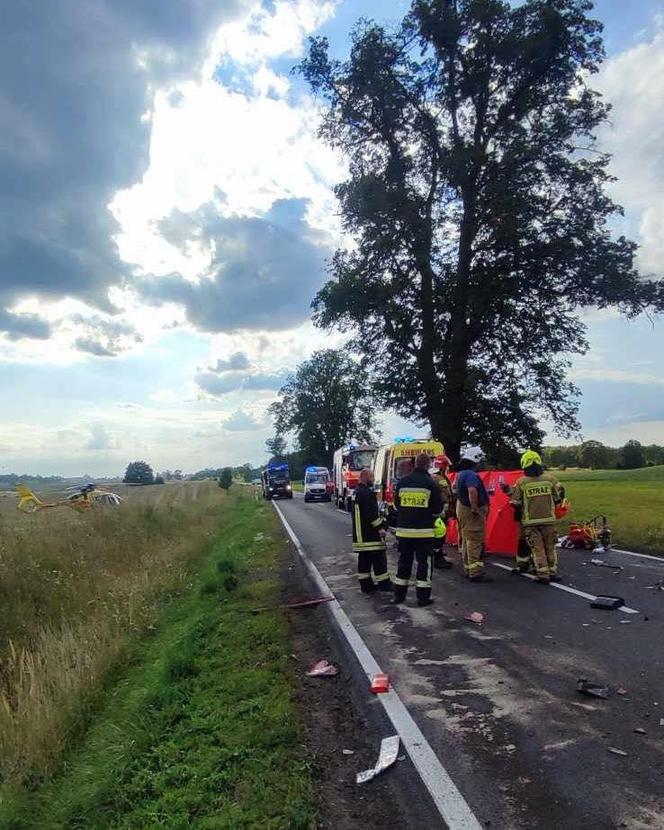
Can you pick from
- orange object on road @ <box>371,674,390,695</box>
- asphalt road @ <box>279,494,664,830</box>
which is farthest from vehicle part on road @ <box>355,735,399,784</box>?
orange object on road @ <box>371,674,390,695</box>

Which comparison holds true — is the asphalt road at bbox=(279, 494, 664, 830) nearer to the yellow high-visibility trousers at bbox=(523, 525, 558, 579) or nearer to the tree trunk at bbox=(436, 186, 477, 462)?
the yellow high-visibility trousers at bbox=(523, 525, 558, 579)

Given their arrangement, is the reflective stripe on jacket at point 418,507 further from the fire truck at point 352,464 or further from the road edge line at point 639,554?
the fire truck at point 352,464

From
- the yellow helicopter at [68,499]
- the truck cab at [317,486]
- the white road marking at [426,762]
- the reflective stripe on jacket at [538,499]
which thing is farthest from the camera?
the truck cab at [317,486]

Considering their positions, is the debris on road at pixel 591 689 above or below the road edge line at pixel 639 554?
below

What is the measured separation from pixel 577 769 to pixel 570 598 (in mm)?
4821

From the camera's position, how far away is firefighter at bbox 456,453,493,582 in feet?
33.1

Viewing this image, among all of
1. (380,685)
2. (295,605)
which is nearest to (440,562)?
(295,605)

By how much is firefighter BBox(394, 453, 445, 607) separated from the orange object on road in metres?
3.11

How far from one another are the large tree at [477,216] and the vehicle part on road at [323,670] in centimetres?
1539

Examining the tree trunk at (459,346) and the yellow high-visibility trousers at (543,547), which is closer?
the yellow high-visibility trousers at (543,547)

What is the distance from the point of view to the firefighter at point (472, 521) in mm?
10094

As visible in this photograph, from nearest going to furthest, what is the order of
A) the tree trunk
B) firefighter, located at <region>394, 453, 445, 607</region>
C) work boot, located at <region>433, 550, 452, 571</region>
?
firefighter, located at <region>394, 453, 445, 607</region> → work boot, located at <region>433, 550, 452, 571</region> → the tree trunk

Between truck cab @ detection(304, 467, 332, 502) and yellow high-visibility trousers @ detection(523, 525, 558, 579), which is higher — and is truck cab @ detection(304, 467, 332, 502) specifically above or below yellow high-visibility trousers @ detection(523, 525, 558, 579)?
above

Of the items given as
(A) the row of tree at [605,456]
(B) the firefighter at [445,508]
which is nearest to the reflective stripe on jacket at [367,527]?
(B) the firefighter at [445,508]
